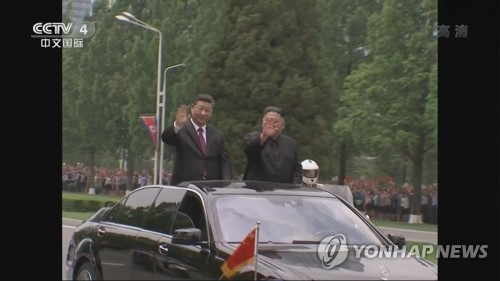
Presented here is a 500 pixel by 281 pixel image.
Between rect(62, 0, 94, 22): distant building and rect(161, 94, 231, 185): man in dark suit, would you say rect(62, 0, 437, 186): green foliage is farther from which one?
rect(161, 94, 231, 185): man in dark suit

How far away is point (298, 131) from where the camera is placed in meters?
17.8

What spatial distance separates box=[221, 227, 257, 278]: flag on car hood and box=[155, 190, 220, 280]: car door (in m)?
0.12

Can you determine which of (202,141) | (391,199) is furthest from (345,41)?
(202,141)

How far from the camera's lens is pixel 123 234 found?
6.44 m

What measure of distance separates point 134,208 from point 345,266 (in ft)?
6.92

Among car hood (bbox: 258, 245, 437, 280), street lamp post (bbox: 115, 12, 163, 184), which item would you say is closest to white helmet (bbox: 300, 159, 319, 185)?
car hood (bbox: 258, 245, 437, 280)

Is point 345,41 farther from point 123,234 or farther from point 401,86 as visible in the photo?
point 123,234

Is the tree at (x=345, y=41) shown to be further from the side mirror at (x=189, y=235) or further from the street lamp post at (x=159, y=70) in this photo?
the side mirror at (x=189, y=235)

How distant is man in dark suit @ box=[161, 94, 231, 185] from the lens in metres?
7.37

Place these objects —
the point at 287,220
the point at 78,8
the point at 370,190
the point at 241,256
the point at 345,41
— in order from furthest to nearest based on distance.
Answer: the point at 345,41, the point at 370,190, the point at 78,8, the point at 287,220, the point at 241,256
